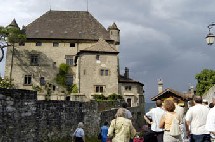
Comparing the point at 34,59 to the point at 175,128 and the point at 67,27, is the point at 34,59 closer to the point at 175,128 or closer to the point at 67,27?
the point at 67,27

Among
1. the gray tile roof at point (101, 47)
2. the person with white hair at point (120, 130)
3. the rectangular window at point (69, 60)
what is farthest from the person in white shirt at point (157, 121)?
the rectangular window at point (69, 60)

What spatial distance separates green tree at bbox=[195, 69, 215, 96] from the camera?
63875mm

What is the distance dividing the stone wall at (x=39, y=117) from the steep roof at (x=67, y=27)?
3009 cm

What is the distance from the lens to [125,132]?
28.4ft

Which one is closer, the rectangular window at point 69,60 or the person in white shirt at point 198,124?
the person in white shirt at point 198,124

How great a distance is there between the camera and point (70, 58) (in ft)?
181

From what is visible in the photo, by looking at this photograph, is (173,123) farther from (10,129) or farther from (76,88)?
(76,88)

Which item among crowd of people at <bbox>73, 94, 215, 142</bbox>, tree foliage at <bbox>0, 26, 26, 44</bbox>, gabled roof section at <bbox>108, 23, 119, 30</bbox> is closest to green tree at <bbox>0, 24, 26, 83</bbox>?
tree foliage at <bbox>0, 26, 26, 44</bbox>

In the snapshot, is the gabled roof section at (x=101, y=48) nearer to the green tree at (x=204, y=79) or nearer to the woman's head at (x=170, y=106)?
the green tree at (x=204, y=79)

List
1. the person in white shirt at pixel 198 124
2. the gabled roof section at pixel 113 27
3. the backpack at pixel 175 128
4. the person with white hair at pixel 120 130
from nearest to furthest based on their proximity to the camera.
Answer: the person with white hair at pixel 120 130 → the backpack at pixel 175 128 → the person in white shirt at pixel 198 124 → the gabled roof section at pixel 113 27

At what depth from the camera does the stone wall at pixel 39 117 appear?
11.0 m

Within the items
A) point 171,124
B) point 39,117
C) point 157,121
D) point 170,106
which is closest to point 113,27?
point 39,117

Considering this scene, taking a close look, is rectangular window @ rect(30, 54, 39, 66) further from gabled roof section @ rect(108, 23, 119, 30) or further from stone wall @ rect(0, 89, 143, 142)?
stone wall @ rect(0, 89, 143, 142)

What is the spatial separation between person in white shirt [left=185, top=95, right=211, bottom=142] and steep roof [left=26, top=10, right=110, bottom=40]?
46.2 m
